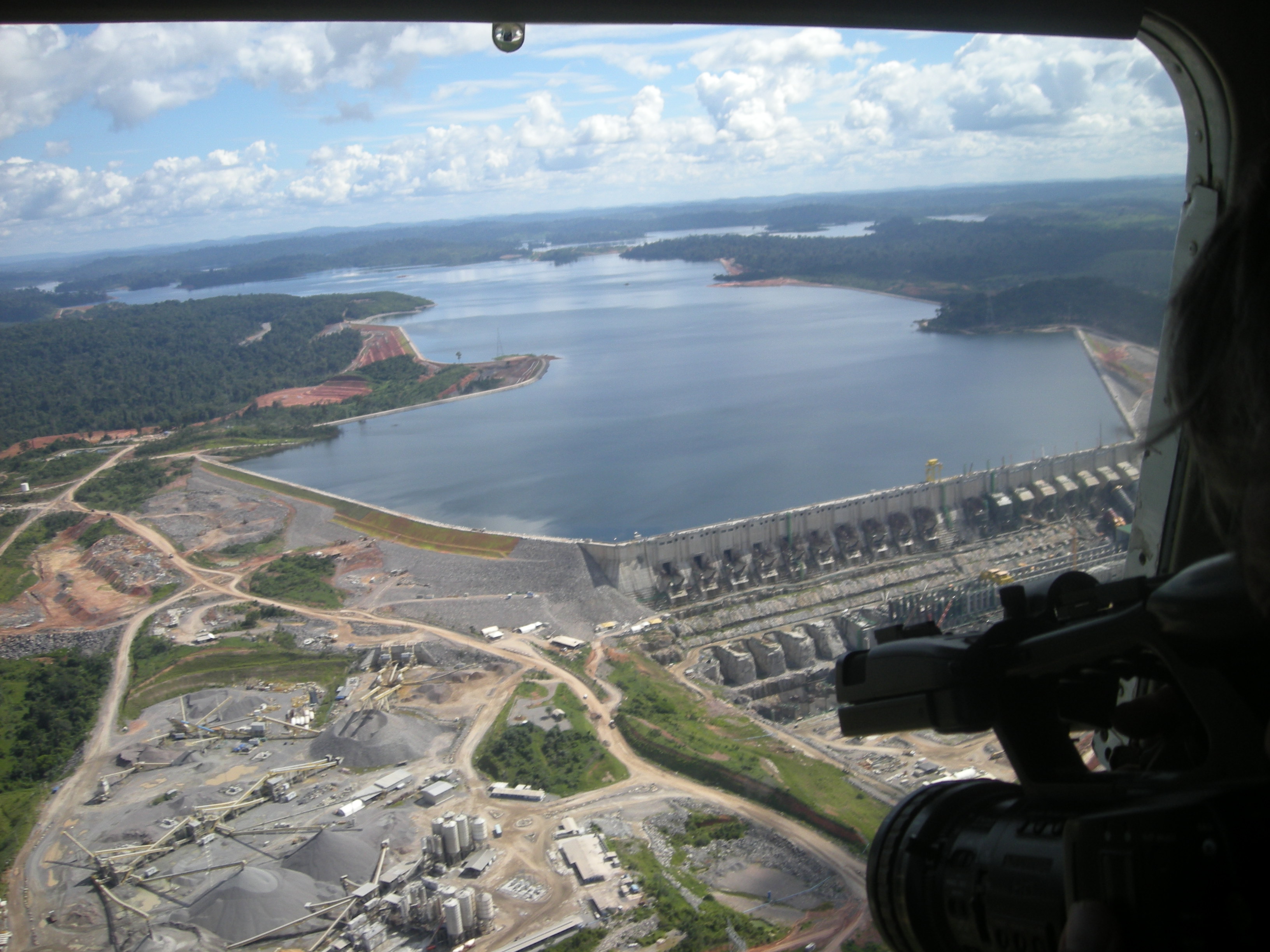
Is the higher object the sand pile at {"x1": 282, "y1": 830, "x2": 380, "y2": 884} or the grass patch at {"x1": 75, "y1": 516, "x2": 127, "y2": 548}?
the grass patch at {"x1": 75, "y1": 516, "x2": 127, "y2": 548}

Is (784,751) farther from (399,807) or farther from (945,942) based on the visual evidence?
(945,942)

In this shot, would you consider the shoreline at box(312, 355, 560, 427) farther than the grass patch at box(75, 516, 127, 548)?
Yes

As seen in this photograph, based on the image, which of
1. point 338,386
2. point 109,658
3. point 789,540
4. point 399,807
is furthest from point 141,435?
point 399,807

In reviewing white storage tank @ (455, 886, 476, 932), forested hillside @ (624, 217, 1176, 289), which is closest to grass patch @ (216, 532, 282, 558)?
white storage tank @ (455, 886, 476, 932)

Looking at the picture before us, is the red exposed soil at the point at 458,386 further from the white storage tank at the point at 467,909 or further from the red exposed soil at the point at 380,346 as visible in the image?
the white storage tank at the point at 467,909

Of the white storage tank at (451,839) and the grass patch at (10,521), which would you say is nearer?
the white storage tank at (451,839)

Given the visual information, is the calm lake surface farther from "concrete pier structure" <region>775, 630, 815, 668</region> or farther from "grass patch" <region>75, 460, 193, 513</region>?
"concrete pier structure" <region>775, 630, 815, 668</region>

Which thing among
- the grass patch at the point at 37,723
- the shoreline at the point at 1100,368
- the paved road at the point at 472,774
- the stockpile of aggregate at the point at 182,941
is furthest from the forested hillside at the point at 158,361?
the shoreline at the point at 1100,368
